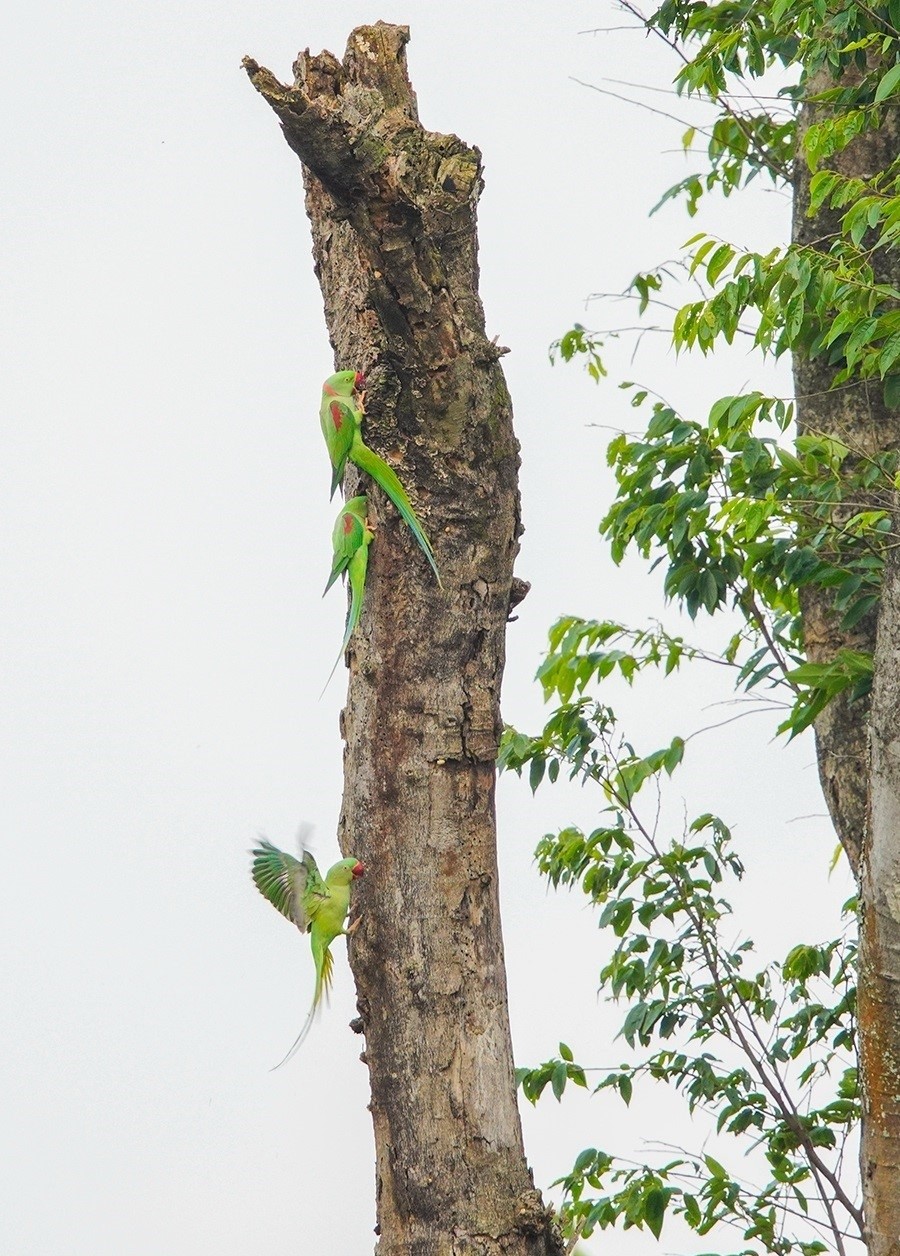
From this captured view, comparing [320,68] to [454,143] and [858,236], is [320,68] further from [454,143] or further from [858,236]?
[858,236]

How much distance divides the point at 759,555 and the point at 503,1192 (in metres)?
1.78

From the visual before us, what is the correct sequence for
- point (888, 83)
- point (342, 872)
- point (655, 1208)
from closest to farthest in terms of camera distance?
point (342, 872) < point (888, 83) < point (655, 1208)

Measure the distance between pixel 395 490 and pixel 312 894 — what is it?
78cm

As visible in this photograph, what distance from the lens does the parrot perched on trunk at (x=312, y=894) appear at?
258cm

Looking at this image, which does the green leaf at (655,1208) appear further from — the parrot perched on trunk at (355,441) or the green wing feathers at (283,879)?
the parrot perched on trunk at (355,441)

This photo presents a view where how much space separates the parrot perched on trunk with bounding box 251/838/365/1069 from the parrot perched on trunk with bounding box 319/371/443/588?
1.93 ft

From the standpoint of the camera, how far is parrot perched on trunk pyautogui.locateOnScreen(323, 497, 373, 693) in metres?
2.65

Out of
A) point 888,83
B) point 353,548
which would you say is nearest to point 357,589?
point 353,548

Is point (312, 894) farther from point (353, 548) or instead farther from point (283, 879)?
point (353, 548)

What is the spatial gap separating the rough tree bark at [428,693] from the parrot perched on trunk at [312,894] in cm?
5

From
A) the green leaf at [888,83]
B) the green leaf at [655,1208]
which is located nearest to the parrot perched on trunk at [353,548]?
the green leaf at [888,83]

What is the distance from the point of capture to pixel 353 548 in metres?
2.65

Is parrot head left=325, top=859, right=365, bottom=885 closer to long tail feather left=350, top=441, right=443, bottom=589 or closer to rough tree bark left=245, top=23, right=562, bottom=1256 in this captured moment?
rough tree bark left=245, top=23, right=562, bottom=1256

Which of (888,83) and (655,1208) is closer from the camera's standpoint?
(888,83)
